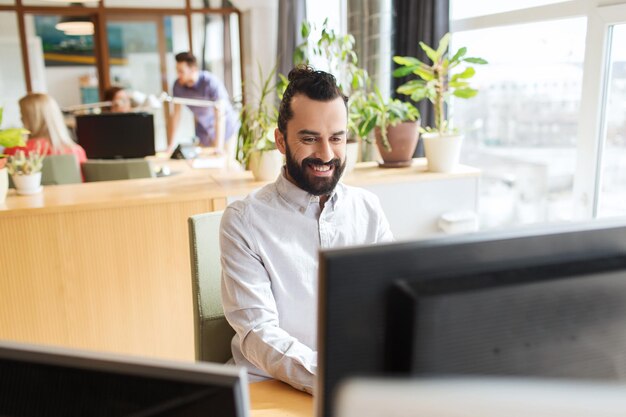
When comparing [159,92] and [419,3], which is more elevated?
[419,3]

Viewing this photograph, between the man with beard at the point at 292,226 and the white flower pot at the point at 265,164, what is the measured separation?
898 millimetres

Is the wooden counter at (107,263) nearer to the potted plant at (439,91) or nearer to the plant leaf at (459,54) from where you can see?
the potted plant at (439,91)

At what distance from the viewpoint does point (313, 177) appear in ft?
4.74

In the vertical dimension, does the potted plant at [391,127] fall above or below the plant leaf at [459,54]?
below

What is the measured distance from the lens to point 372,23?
3385mm

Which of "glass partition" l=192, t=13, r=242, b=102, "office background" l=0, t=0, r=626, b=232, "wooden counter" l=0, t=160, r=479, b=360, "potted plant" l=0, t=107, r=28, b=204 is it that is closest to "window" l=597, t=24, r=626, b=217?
"office background" l=0, t=0, r=626, b=232

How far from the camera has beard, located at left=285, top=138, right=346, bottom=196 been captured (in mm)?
1438

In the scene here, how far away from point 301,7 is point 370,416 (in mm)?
5022

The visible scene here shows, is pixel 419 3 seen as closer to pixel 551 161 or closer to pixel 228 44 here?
pixel 551 161

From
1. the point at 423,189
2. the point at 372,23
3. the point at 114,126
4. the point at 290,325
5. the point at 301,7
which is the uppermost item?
the point at 301,7

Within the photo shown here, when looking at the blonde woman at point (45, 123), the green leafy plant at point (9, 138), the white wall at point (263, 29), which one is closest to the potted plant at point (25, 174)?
the green leafy plant at point (9, 138)

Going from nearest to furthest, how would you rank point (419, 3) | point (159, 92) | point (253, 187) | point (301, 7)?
point (253, 187) → point (419, 3) → point (301, 7) → point (159, 92)

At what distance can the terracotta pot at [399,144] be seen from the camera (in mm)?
2562

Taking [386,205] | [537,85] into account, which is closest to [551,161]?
[537,85]
